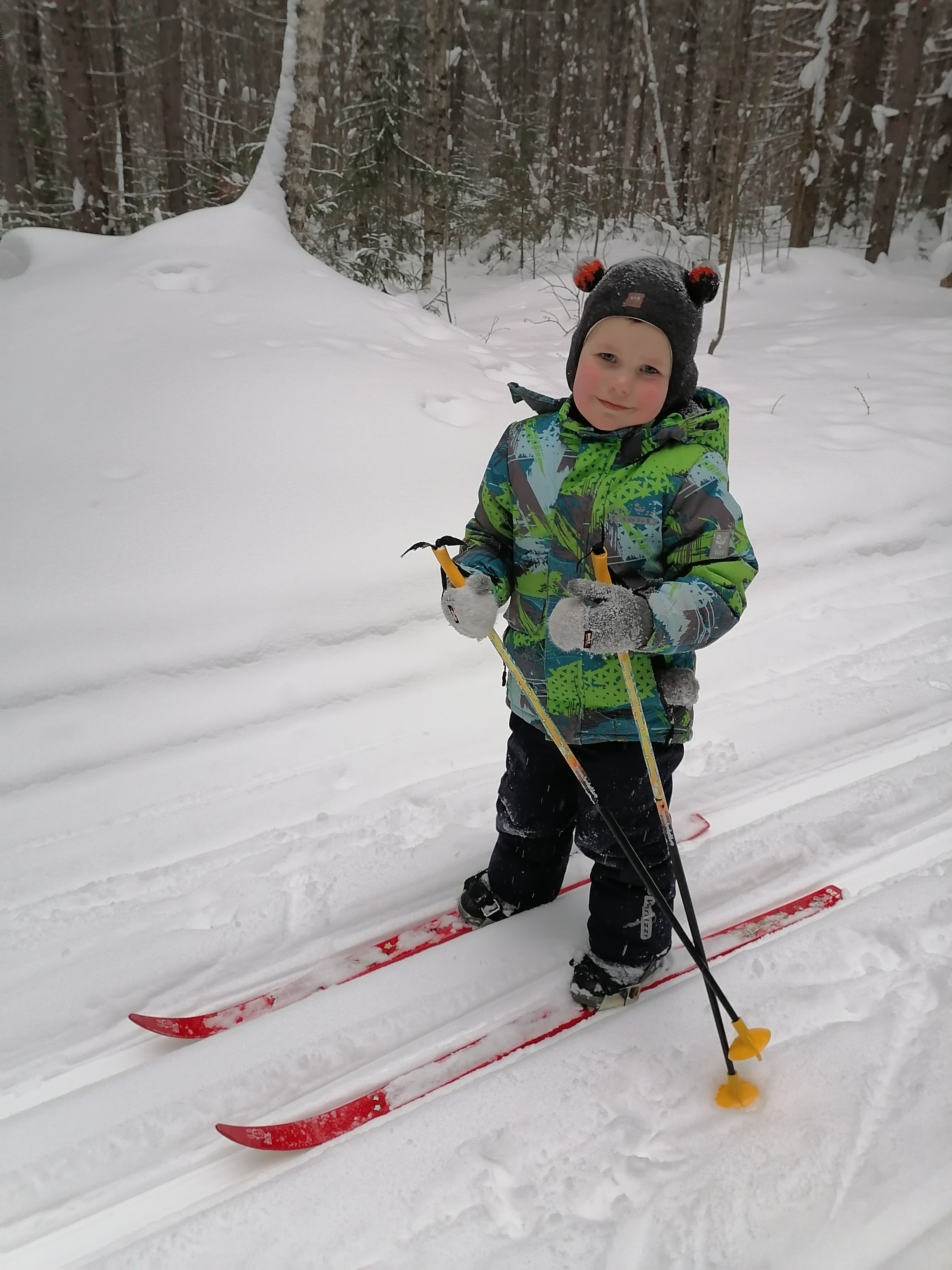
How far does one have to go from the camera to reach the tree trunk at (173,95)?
12219 millimetres

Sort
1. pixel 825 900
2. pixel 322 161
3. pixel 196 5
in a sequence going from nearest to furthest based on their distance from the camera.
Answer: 1. pixel 825 900
2. pixel 322 161
3. pixel 196 5

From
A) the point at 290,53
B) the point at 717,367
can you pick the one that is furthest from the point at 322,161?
the point at 717,367

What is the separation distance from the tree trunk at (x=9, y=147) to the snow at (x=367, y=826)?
8636mm

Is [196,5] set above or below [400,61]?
above

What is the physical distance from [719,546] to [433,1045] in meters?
1.36

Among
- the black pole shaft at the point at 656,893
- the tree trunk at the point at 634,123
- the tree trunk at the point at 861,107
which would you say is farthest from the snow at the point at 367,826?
the tree trunk at the point at 634,123

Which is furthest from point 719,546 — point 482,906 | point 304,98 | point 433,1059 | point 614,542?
point 304,98

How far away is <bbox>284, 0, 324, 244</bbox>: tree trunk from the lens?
6168 millimetres

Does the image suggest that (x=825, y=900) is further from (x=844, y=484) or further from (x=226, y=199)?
(x=226, y=199)

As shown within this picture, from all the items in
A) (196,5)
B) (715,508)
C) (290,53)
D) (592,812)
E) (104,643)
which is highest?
(196,5)

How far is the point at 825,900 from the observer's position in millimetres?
2188

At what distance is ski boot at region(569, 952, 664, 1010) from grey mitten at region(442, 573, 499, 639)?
3.10 ft

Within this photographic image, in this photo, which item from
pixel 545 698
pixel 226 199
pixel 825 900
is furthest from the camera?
pixel 226 199

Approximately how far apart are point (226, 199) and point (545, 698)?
26.4ft
